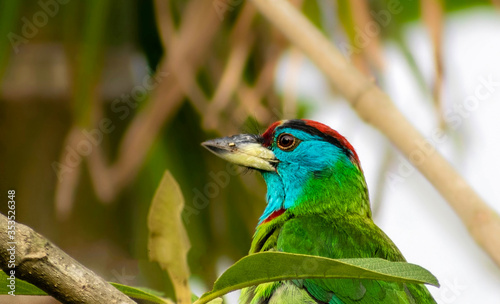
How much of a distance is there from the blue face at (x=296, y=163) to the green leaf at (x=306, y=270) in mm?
1297

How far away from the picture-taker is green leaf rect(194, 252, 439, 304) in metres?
1.11

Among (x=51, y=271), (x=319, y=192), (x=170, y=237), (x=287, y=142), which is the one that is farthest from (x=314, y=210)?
(x=51, y=271)

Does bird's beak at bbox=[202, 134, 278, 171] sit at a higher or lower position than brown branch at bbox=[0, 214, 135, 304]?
higher

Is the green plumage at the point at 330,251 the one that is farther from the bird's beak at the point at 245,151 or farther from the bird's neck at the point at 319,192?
the bird's beak at the point at 245,151

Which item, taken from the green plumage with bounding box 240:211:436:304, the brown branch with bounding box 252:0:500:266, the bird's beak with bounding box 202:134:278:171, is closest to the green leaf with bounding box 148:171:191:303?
the green plumage with bounding box 240:211:436:304

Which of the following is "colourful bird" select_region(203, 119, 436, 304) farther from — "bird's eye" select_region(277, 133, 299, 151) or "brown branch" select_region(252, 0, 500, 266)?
"brown branch" select_region(252, 0, 500, 266)

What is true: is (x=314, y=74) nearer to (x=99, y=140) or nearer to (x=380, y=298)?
(x=99, y=140)

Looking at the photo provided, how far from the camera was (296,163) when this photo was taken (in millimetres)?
2656

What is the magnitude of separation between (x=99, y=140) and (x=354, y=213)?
1.43m

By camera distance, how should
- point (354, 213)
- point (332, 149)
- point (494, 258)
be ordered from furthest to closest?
1. point (332, 149)
2. point (354, 213)
3. point (494, 258)

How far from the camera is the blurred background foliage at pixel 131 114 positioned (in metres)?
3.10

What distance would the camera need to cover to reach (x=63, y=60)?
3.35 meters

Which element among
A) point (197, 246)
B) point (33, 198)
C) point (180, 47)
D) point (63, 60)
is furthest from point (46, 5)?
point (197, 246)

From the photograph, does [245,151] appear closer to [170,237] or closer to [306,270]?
[170,237]
